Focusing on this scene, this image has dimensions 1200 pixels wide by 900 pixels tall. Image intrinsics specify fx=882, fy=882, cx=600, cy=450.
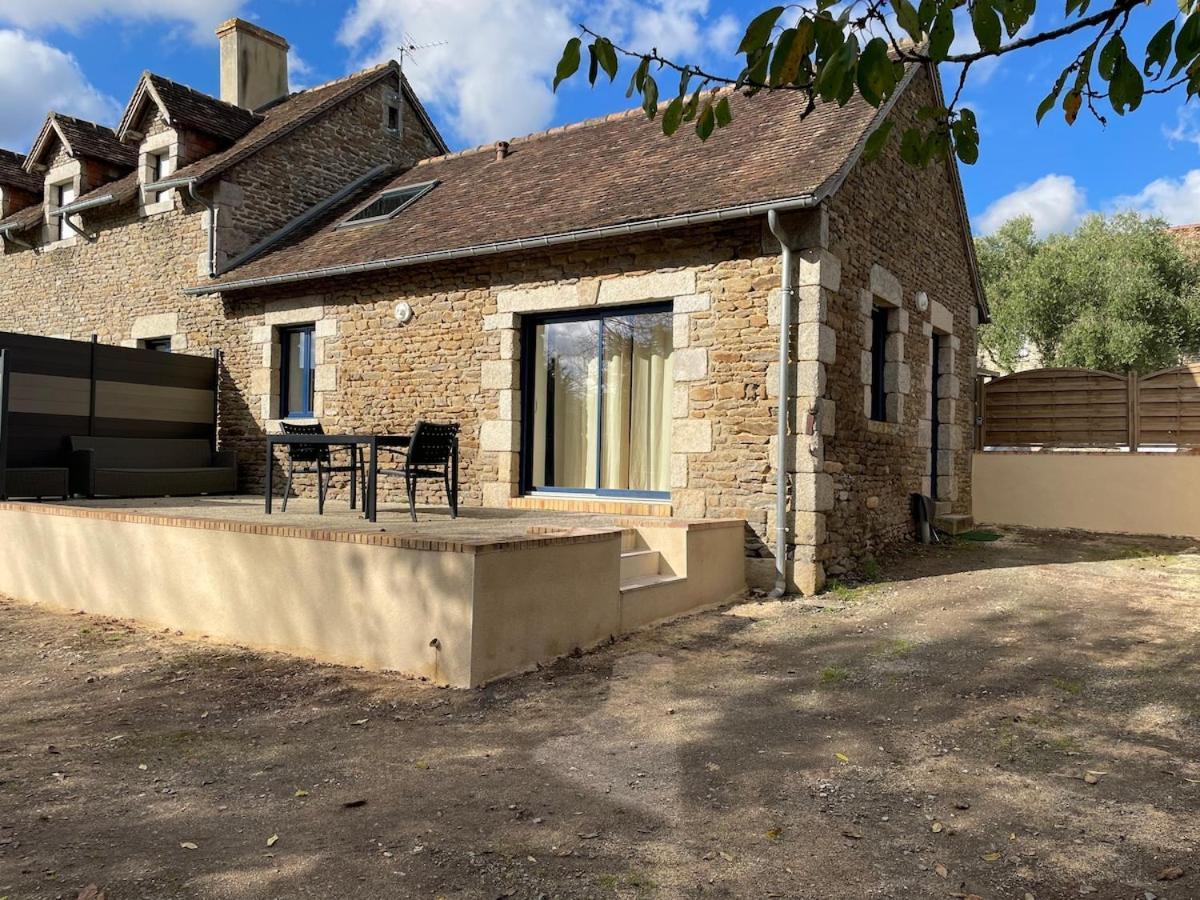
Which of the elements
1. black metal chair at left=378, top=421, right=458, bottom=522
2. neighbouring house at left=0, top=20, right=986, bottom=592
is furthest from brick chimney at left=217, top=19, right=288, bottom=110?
black metal chair at left=378, top=421, right=458, bottom=522

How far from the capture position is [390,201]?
12055mm

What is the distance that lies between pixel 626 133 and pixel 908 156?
8.40 meters

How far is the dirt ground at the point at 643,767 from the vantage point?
2809mm

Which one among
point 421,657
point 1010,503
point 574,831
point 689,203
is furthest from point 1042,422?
point 574,831

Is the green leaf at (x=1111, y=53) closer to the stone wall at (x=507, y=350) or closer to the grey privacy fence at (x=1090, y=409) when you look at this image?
the stone wall at (x=507, y=350)

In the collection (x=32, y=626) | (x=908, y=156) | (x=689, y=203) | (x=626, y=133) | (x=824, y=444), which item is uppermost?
(x=626, y=133)

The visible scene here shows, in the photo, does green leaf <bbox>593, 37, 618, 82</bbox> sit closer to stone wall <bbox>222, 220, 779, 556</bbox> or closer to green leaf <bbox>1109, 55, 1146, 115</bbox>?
green leaf <bbox>1109, 55, 1146, 115</bbox>

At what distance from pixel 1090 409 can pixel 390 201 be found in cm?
984

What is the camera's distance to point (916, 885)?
2721 mm

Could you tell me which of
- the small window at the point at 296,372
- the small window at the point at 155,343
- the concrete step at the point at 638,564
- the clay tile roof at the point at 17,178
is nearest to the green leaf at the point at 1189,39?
the concrete step at the point at 638,564

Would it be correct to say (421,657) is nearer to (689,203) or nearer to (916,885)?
(916,885)

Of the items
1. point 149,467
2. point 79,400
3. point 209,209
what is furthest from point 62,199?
point 149,467

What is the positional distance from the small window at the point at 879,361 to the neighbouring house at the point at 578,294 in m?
0.04

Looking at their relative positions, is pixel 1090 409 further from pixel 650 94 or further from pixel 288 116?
pixel 288 116
